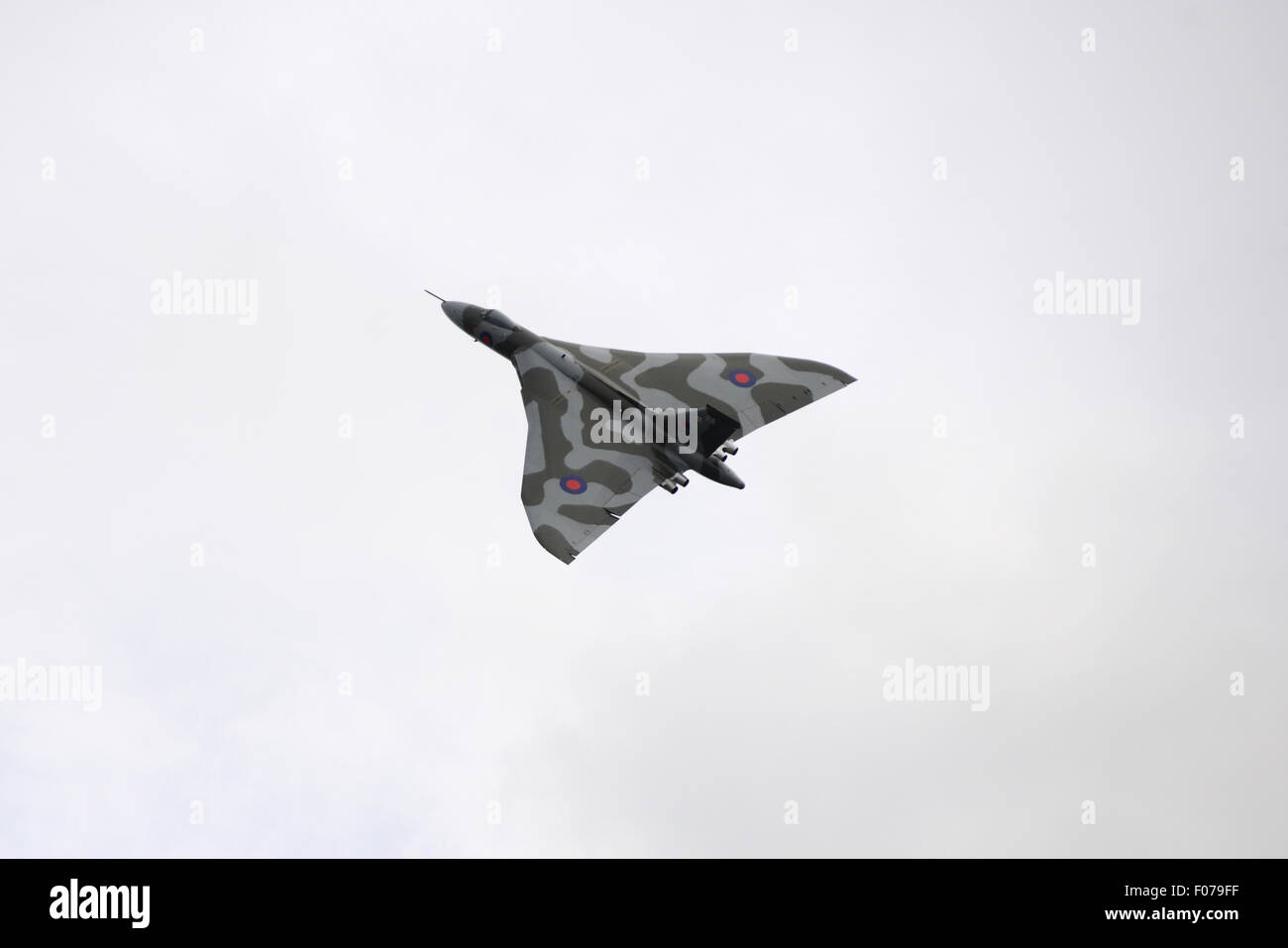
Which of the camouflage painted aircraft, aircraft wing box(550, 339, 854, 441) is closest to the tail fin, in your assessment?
the camouflage painted aircraft

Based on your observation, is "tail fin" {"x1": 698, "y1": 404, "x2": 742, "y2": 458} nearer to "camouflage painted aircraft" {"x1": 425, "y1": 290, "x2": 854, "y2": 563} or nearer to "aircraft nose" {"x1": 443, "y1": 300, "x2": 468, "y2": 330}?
"camouflage painted aircraft" {"x1": 425, "y1": 290, "x2": 854, "y2": 563}

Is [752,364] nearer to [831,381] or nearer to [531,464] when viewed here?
[831,381]

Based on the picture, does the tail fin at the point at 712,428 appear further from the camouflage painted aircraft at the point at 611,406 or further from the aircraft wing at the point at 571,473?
the aircraft wing at the point at 571,473

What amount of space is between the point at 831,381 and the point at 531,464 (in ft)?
48.3

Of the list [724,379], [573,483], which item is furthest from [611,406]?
[724,379]

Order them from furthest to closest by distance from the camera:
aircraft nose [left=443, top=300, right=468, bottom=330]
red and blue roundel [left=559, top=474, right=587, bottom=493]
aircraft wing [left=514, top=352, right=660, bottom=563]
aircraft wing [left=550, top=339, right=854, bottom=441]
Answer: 1. aircraft nose [left=443, top=300, right=468, bottom=330]
2. aircraft wing [left=550, top=339, right=854, bottom=441]
3. red and blue roundel [left=559, top=474, right=587, bottom=493]
4. aircraft wing [left=514, top=352, right=660, bottom=563]

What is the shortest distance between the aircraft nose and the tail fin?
1544 centimetres

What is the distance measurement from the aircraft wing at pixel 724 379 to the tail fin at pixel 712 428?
4.16 m

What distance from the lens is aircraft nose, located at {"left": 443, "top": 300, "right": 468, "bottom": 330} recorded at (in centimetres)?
6188

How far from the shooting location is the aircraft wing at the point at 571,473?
2000 inches

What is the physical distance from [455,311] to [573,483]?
14.1m

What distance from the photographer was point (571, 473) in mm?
53188

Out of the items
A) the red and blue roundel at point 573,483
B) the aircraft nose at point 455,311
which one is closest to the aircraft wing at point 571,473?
the red and blue roundel at point 573,483
